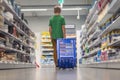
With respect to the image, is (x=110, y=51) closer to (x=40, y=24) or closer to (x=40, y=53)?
(x=40, y=53)

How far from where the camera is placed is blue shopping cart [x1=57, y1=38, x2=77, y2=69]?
569 centimetres

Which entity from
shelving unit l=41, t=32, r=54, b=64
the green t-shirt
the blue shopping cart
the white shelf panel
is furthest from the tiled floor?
shelving unit l=41, t=32, r=54, b=64

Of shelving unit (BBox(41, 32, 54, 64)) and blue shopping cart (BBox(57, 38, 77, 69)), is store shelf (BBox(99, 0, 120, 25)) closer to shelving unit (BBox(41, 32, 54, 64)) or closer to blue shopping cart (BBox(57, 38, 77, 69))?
blue shopping cart (BBox(57, 38, 77, 69))

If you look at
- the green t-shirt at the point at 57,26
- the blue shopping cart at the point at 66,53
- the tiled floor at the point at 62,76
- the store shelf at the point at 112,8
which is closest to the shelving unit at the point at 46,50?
the green t-shirt at the point at 57,26

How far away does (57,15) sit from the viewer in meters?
6.04

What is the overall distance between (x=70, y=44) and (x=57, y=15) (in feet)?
2.55

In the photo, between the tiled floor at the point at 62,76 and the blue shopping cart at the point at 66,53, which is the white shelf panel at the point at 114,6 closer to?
the blue shopping cart at the point at 66,53

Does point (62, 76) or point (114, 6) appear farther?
point (114, 6)

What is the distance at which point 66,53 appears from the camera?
580 centimetres

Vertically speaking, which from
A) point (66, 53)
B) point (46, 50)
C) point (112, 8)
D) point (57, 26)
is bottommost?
point (66, 53)

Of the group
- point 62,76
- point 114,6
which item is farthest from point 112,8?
point 62,76

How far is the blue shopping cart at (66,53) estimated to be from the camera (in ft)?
18.7

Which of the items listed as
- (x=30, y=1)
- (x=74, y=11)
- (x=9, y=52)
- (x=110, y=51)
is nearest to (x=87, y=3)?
(x=74, y=11)

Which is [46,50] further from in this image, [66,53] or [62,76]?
[62,76]
